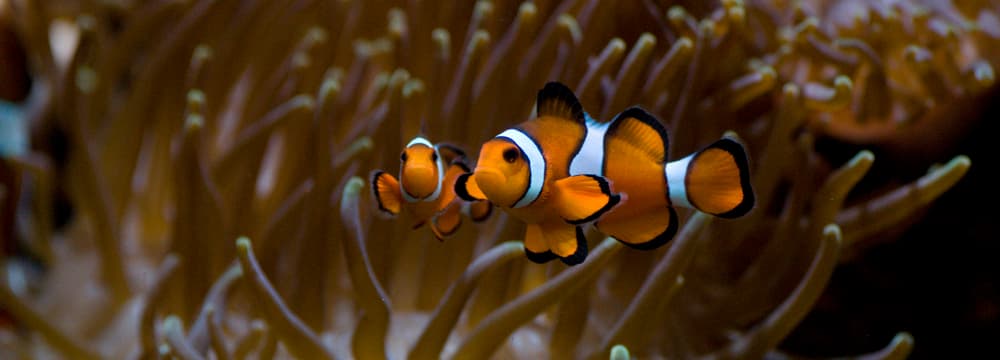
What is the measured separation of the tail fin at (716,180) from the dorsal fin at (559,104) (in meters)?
0.08

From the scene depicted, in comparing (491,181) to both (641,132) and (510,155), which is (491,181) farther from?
(641,132)

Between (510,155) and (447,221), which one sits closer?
(510,155)

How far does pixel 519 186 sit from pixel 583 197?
5 cm

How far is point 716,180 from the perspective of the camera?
577 millimetres

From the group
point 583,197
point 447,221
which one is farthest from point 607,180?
point 447,221

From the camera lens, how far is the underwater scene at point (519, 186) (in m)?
0.66

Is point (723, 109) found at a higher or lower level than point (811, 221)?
higher

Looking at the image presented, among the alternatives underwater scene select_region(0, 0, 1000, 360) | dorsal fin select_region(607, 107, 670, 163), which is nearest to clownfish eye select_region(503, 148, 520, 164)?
underwater scene select_region(0, 0, 1000, 360)

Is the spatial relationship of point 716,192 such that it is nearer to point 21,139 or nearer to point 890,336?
point 890,336

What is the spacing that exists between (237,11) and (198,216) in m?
0.51

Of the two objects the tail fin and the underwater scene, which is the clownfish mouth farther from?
the tail fin

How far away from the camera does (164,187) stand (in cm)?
141

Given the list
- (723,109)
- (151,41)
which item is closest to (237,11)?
(151,41)

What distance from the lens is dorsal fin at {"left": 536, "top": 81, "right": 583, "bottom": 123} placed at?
581 millimetres
